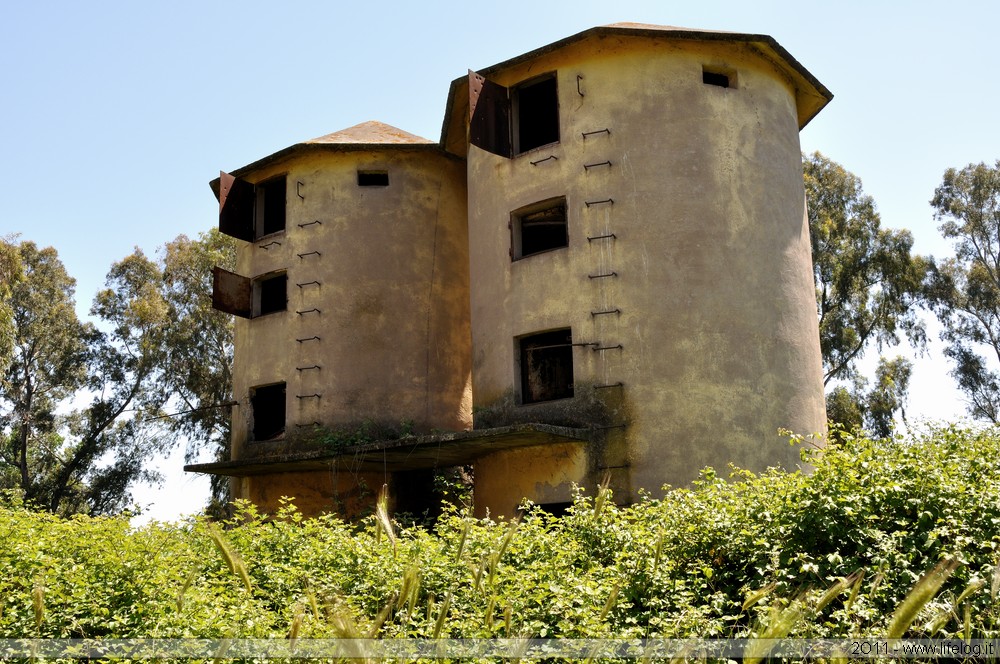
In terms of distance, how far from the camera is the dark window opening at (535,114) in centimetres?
2131

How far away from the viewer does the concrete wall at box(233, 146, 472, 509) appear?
23438mm

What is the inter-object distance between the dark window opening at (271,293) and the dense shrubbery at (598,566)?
559 inches

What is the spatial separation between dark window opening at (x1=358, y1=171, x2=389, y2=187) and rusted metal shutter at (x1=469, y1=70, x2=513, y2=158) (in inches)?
204

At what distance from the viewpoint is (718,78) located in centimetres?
2103

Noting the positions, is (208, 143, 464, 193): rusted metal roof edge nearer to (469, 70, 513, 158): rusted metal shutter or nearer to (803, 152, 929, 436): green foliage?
(469, 70, 513, 158): rusted metal shutter

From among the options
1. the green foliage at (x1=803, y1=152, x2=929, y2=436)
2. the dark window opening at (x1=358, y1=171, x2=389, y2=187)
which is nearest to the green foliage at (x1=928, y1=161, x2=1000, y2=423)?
the green foliage at (x1=803, y1=152, x2=929, y2=436)

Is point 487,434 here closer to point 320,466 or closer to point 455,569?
point 320,466

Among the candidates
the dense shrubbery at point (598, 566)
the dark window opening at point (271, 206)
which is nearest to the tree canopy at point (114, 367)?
the dark window opening at point (271, 206)

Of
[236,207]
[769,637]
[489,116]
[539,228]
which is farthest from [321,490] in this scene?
[769,637]

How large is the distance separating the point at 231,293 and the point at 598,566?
1719cm

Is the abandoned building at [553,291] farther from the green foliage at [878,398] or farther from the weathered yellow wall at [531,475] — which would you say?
the green foliage at [878,398]

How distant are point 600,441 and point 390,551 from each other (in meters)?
8.06

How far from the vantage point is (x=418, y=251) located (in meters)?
24.8

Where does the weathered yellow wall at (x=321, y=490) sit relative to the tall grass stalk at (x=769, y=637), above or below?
above
